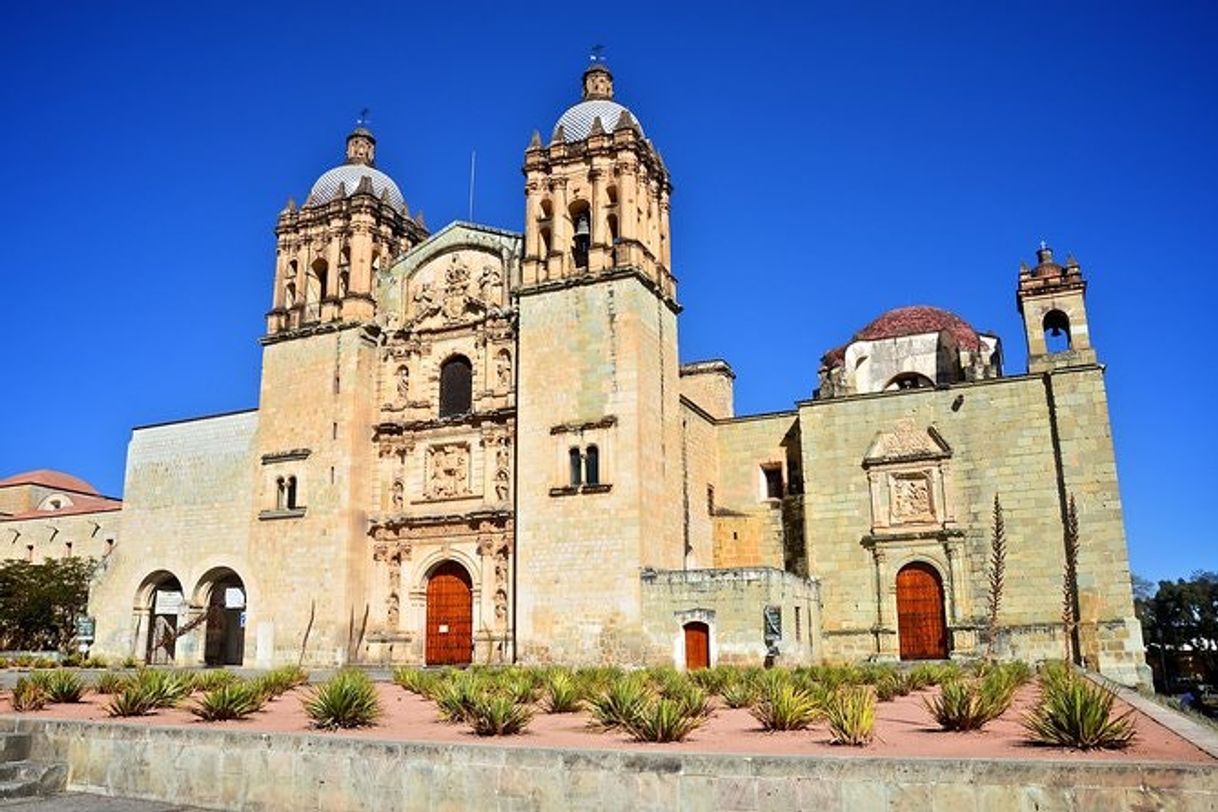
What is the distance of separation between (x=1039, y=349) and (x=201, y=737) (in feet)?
78.5

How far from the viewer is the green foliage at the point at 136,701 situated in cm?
1288

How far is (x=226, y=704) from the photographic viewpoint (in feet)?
39.8

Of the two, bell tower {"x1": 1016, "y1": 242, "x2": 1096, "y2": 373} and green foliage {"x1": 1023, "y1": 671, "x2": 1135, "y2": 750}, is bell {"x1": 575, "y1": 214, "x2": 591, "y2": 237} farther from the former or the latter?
green foliage {"x1": 1023, "y1": 671, "x2": 1135, "y2": 750}

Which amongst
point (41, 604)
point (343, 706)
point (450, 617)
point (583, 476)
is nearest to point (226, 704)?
point (343, 706)

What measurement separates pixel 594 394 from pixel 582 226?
608 cm

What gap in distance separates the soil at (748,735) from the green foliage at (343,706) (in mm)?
169

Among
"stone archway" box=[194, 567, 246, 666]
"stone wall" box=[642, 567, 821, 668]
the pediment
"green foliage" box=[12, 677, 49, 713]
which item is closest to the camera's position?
"green foliage" box=[12, 677, 49, 713]

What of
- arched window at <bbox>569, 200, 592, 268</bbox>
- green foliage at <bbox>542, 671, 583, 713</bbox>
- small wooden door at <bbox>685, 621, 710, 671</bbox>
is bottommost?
green foliage at <bbox>542, 671, 583, 713</bbox>

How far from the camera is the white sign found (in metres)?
35.5

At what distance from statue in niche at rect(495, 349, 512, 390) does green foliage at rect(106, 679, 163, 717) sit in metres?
16.4

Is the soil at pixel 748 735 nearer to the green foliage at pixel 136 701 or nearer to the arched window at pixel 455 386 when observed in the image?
the green foliage at pixel 136 701

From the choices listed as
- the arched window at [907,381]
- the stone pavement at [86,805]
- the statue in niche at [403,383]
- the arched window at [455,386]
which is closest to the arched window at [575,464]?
the arched window at [455,386]

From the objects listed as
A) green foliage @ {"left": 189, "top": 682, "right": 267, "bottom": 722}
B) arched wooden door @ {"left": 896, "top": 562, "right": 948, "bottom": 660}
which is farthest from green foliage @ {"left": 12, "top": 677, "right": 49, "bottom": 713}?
arched wooden door @ {"left": 896, "top": 562, "right": 948, "bottom": 660}

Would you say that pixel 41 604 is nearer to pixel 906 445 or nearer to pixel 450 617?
pixel 450 617
